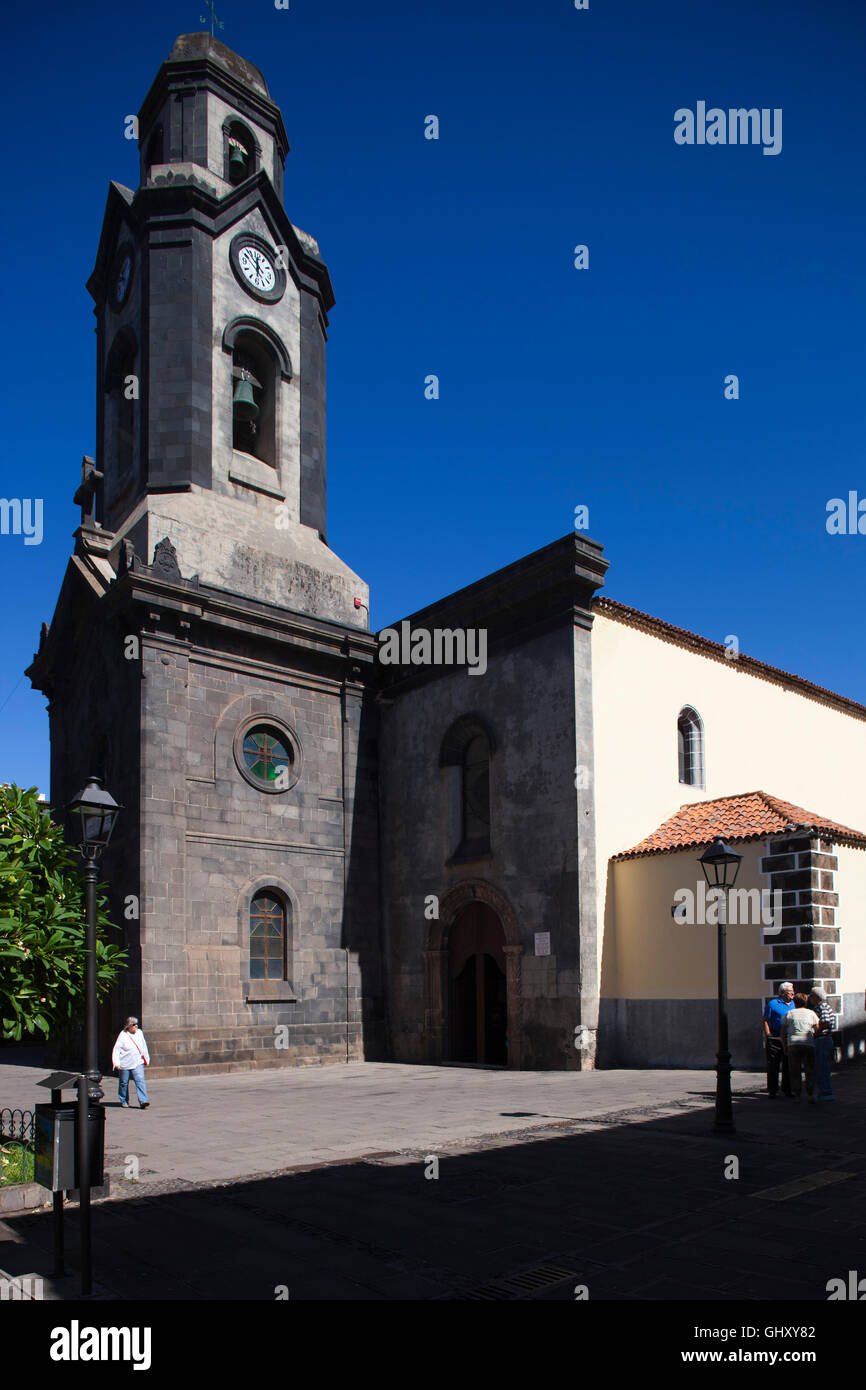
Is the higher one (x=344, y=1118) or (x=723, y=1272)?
(x=723, y=1272)

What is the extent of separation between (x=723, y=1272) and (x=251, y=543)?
18914mm

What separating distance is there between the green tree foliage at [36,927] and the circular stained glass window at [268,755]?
10.5 metres

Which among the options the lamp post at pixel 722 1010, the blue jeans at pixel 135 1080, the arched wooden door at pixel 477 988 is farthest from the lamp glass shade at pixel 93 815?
the arched wooden door at pixel 477 988

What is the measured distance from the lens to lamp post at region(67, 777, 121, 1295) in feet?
19.2

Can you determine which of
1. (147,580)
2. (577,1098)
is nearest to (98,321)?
(147,580)

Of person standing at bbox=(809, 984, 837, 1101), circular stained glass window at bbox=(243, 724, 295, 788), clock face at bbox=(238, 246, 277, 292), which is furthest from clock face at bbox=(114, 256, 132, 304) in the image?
person standing at bbox=(809, 984, 837, 1101)

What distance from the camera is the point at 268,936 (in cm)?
2092

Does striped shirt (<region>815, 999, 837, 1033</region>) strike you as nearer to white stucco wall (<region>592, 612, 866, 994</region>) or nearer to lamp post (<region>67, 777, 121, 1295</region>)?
white stucco wall (<region>592, 612, 866, 994</region>)

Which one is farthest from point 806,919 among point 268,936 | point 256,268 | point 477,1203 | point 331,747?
point 256,268

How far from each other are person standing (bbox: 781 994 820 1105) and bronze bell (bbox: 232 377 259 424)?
17168 mm

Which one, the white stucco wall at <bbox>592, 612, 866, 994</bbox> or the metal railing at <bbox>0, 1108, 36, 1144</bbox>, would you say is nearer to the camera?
the metal railing at <bbox>0, 1108, 36, 1144</bbox>

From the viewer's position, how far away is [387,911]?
2278cm

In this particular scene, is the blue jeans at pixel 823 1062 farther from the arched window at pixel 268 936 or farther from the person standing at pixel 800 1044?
the arched window at pixel 268 936

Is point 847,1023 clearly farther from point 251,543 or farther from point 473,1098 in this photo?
point 251,543
